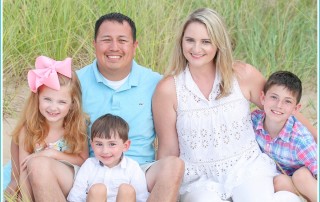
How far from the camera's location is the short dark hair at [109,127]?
3697 mm

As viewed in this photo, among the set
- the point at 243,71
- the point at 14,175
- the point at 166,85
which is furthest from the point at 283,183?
the point at 14,175

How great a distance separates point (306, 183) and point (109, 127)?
3.04 feet

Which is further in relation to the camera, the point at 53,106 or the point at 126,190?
the point at 53,106

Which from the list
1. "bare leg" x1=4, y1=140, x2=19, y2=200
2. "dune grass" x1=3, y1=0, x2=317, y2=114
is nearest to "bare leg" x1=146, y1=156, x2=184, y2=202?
"bare leg" x1=4, y1=140, x2=19, y2=200

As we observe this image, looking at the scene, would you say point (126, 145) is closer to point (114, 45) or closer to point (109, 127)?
point (109, 127)

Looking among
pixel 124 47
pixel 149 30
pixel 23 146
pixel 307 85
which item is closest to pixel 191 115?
pixel 124 47

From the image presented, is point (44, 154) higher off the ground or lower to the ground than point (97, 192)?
higher

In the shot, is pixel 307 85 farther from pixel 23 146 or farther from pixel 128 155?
pixel 23 146

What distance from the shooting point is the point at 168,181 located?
11.9 feet

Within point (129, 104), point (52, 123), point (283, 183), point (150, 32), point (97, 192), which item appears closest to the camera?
point (97, 192)

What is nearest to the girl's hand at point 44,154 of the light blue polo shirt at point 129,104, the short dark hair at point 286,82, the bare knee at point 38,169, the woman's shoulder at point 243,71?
the bare knee at point 38,169

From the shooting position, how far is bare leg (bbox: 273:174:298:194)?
378cm

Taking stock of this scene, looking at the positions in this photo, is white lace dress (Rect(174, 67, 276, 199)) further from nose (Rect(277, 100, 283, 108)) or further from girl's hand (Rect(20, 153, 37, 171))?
girl's hand (Rect(20, 153, 37, 171))

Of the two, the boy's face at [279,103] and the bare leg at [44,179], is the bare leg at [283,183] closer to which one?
the boy's face at [279,103]
